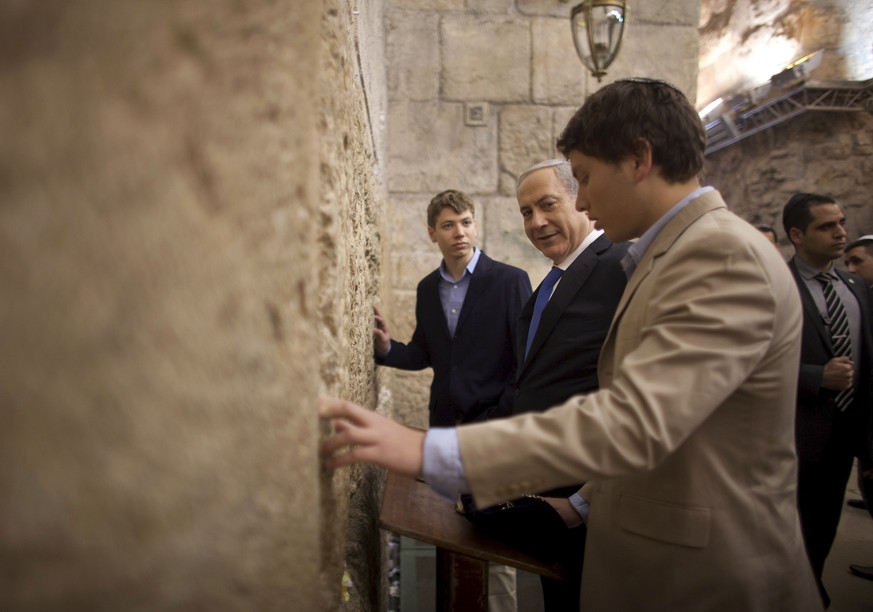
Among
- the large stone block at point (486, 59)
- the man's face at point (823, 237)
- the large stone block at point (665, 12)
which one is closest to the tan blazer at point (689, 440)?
the man's face at point (823, 237)

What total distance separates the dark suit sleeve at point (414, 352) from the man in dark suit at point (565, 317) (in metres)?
0.86

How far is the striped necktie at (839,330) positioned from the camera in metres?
2.56

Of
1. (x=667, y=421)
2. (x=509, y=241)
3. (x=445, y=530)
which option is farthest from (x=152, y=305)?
(x=509, y=241)


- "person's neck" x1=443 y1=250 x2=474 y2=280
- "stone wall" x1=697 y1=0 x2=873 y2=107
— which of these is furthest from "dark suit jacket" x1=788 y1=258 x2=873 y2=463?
"stone wall" x1=697 y1=0 x2=873 y2=107

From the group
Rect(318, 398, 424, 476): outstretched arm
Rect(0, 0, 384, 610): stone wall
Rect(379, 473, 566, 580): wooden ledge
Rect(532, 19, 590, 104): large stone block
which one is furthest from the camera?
Rect(532, 19, 590, 104): large stone block

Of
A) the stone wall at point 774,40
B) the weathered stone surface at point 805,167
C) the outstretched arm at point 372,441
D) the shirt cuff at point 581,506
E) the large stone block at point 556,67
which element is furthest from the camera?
the stone wall at point 774,40

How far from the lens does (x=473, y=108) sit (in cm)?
397

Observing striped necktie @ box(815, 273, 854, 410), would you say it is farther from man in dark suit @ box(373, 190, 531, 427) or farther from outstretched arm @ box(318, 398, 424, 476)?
outstretched arm @ box(318, 398, 424, 476)

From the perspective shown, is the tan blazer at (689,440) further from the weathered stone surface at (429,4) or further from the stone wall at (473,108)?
the weathered stone surface at (429,4)

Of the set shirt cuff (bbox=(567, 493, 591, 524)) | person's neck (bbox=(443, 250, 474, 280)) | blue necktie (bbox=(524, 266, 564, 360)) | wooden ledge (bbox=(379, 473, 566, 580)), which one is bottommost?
wooden ledge (bbox=(379, 473, 566, 580))

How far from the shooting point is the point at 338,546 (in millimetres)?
998

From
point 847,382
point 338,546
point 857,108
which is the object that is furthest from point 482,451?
point 857,108

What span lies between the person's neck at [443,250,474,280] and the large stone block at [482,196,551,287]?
1252 millimetres

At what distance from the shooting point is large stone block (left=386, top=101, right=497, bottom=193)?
3.94 meters
